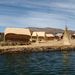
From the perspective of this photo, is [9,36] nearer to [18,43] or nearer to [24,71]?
[18,43]

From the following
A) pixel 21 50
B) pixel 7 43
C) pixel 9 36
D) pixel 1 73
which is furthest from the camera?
pixel 9 36

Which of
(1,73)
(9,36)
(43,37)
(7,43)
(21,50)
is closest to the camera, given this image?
(1,73)

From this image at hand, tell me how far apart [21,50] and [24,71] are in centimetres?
2738

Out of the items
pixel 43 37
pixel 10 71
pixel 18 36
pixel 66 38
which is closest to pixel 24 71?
pixel 10 71

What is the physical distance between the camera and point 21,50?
60.4 m

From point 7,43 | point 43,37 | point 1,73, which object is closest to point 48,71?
point 1,73

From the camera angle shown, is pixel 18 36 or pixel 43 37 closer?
pixel 18 36

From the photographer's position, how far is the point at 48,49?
219 ft

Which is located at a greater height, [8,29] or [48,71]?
[8,29]

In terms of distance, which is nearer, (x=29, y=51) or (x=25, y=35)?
(x=29, y=51)

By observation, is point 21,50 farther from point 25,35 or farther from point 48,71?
point 48,71

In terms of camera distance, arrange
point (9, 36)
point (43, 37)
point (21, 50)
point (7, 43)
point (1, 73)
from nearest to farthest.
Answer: point (1, 73), point (21, 50), point (7, 43), point (9, 36), point (43, 37)

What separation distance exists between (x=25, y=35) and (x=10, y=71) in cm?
4148

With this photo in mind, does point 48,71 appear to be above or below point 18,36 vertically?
below
